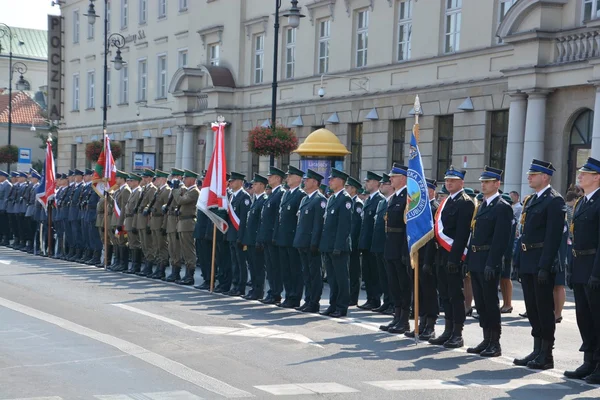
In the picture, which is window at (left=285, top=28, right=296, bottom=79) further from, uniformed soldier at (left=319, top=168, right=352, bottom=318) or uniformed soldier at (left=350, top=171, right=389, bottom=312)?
uniformed soldier at (left=319, top=168, right=352, bottom=318)

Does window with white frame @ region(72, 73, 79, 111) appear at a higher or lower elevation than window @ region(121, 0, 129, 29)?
lower

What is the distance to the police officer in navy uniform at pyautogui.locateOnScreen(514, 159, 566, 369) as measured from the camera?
10094 millimetres

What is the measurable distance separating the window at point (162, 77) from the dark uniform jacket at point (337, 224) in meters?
31.5

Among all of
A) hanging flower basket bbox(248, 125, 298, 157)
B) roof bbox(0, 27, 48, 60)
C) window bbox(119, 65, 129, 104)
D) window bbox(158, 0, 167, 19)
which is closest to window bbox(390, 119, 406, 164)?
hanging flower basket bbox(248, 125, 298, 157)

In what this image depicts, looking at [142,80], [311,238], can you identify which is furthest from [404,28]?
[142,80]

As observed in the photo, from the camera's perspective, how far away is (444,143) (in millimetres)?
28172

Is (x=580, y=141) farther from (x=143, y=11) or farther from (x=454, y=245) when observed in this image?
(x=143, y=11)

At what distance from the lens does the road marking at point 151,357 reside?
853 cm

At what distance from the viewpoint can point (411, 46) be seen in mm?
29109

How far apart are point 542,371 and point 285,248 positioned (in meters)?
5.89

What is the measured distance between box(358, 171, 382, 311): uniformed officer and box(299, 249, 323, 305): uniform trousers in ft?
2.89

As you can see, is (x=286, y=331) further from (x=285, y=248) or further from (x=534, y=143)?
(x=534, y=143)

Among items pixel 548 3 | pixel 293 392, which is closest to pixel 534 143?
pixel 548 3

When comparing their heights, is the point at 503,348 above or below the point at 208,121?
below
